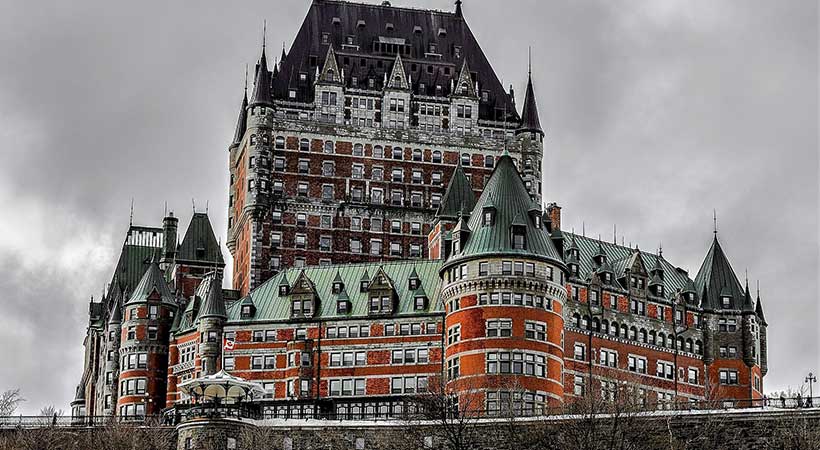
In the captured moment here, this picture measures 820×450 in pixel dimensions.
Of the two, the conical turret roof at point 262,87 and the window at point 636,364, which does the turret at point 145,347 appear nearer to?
the conical turret roof at point 262,87

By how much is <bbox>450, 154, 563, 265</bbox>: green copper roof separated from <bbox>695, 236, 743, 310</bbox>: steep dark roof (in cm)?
2507

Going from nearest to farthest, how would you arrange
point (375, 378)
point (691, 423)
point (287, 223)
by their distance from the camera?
point (691, 423), point (375, 378), point (287, 223)

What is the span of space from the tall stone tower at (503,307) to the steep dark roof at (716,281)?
2496 cm

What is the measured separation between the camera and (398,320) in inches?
6442

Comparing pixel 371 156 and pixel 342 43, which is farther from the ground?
pixel 342 43

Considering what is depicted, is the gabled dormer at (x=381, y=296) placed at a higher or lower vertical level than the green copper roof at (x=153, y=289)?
lower

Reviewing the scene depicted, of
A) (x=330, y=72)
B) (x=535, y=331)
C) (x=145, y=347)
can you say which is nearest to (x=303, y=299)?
(x=145, y=347)

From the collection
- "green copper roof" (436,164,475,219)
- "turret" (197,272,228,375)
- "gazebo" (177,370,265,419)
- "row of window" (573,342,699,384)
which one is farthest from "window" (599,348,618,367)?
"gazebo" (177,370,265,419)

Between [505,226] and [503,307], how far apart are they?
312 inches

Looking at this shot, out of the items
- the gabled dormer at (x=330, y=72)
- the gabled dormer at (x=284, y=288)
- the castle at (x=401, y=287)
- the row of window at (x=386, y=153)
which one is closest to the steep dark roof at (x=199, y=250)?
the castle at (x=401, y=287)

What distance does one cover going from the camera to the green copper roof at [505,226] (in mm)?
157000

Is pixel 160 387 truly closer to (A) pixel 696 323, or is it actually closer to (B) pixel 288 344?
(B) pixel 288 344

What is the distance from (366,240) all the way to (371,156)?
9756 mm

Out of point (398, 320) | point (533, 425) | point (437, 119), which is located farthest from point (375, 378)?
point (437, 119)
